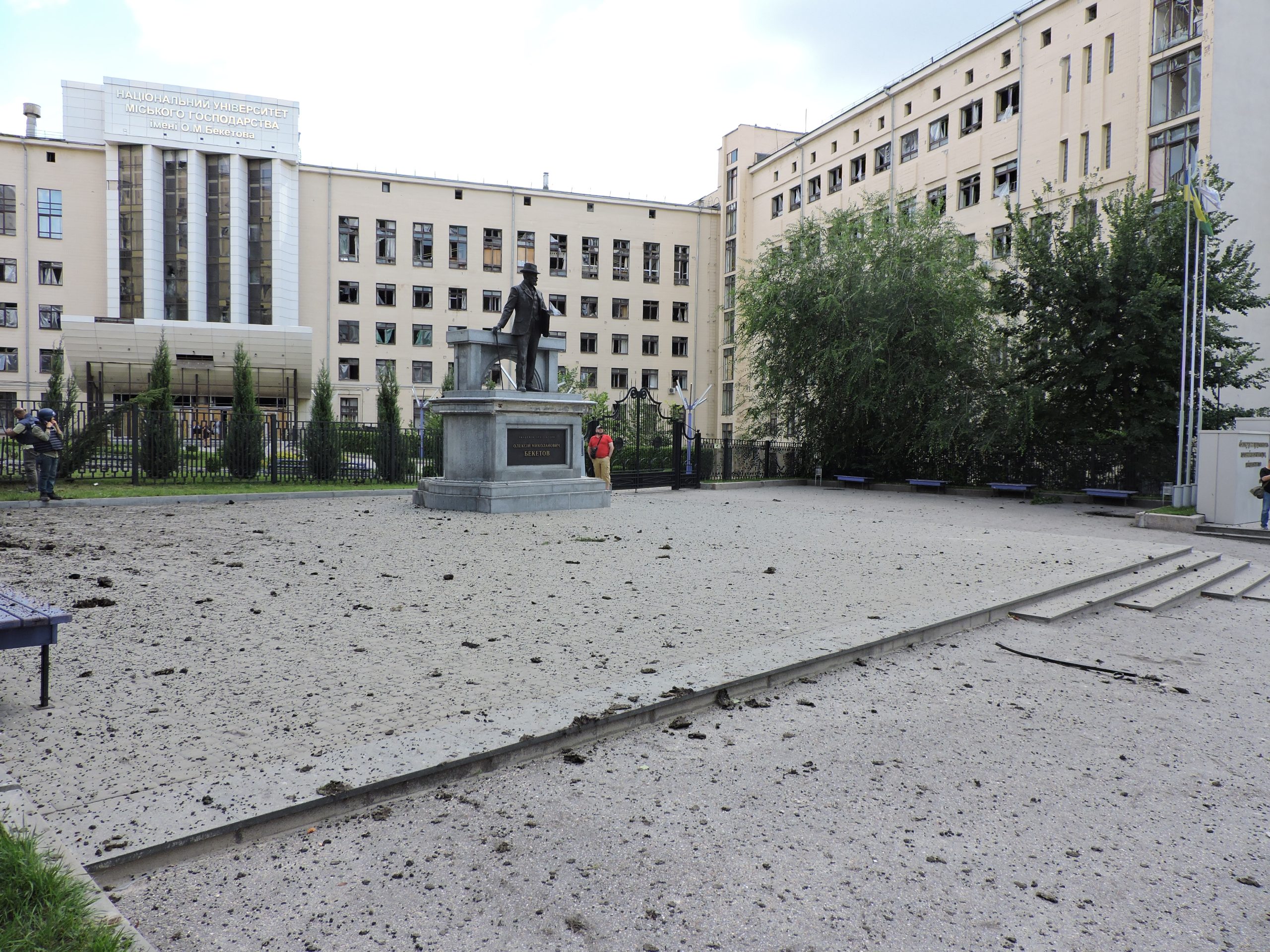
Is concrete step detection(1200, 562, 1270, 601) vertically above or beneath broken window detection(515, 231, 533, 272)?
beneath

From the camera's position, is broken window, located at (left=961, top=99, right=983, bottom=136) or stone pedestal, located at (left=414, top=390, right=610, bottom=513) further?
broken window, located at (left=961, top=99, right=983, bottom=136)

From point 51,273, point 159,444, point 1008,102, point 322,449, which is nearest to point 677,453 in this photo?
point 322,449

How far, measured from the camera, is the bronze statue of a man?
15648 millimetres

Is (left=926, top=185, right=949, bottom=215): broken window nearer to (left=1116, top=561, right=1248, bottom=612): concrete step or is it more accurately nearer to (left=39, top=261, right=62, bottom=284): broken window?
(left=1116, top=561, right=1248, bottom=612): concrete step

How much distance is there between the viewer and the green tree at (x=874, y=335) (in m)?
24.2

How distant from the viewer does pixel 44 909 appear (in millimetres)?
2404

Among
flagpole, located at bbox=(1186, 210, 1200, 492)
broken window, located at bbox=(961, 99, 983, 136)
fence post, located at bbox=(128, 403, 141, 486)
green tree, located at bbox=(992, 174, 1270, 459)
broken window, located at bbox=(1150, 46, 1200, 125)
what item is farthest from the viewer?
broken window, located at bbox=(961, 99, 983, 136)

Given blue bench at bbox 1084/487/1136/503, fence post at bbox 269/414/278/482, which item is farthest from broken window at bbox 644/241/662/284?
blue bench at bbox 1084/487/1136/503

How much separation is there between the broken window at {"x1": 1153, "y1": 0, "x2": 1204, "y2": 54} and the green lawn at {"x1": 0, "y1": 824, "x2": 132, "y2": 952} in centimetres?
3900

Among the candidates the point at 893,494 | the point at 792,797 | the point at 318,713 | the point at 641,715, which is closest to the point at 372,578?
the point at 318,713

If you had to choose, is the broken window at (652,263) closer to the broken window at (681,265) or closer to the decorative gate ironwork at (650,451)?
the broken window at (681,265)

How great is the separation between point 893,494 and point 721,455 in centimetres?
605

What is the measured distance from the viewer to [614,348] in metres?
66.0

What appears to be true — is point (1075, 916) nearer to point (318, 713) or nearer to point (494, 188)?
A: point (318, 713)
